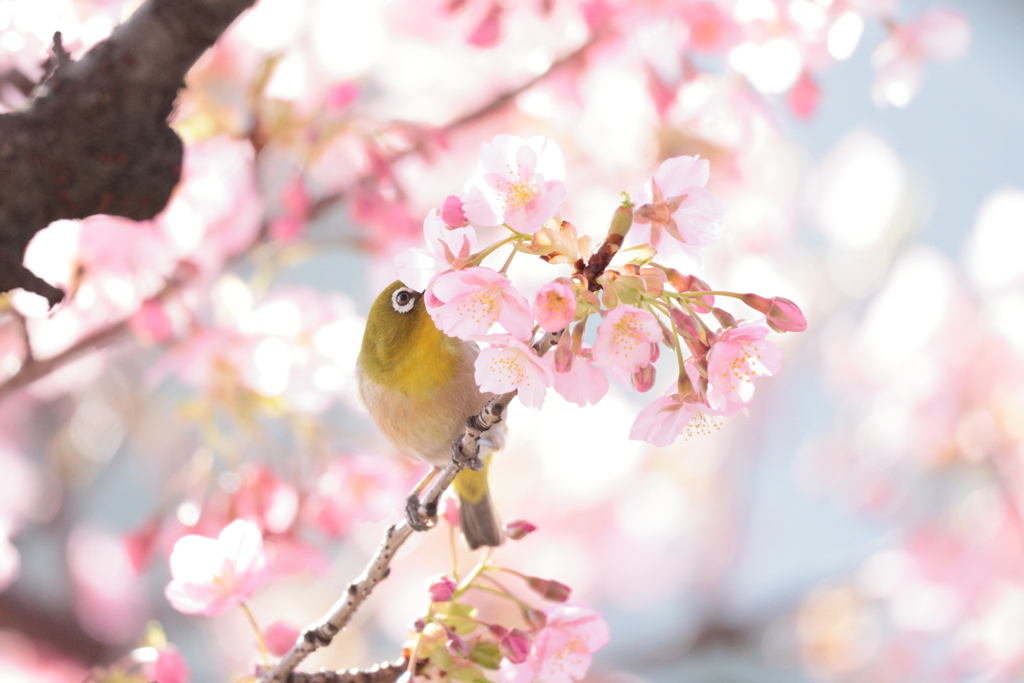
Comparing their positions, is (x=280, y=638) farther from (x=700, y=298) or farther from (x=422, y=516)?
(x=700, y=298)

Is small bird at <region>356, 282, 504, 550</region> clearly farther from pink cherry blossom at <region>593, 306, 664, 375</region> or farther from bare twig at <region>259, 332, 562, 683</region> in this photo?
pink cherry blossom at <region>593, 306, 664, 375</region>

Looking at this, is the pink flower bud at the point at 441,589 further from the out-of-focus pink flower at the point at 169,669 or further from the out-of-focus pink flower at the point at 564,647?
the out-of-focus pink flower at the point at 169,669

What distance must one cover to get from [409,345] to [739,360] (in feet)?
1.28

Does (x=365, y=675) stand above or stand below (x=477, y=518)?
below

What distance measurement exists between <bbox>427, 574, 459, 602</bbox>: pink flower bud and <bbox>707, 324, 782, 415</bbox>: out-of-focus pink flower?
28 cm

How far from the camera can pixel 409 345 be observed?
80 centimetres

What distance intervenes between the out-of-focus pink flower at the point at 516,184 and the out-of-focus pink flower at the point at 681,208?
0.06 metres

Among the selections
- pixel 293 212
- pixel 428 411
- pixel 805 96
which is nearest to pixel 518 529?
pixel 428 411

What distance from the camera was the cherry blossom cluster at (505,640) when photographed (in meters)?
0.62

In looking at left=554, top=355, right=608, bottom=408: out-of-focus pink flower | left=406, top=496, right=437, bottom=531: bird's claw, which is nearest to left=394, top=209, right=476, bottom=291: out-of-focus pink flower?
left=554, top=355, right=608, bottom=408: out-of-focus pink flower

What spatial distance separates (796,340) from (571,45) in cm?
166

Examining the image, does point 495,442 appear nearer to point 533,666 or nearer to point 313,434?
Answer: point 533,666

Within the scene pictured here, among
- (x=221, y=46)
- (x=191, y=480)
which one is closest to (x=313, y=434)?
(x=191, y=480)

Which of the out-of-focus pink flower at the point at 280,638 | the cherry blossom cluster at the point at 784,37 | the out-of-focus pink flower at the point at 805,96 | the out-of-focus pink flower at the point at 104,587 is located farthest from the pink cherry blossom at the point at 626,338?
the out-of-focus pink flower at the point at 104,587
